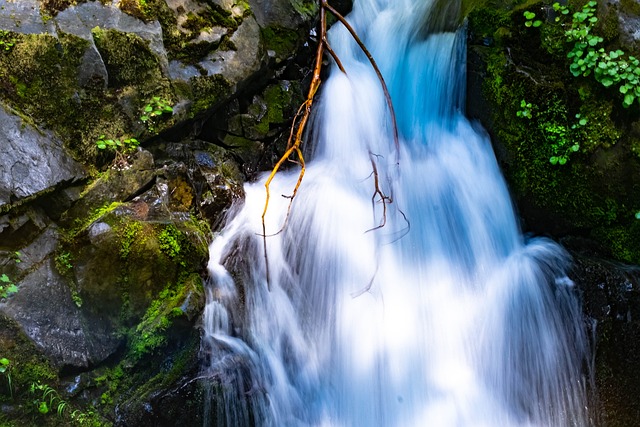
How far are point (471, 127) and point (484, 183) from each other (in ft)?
2.18

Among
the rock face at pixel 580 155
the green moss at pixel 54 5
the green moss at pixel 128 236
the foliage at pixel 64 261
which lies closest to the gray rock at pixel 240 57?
the green moss at pixel 54 5

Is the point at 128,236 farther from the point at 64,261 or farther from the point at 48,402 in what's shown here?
the point at 48,402

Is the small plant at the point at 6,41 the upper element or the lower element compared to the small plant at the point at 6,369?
upper

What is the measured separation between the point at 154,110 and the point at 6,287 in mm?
1761

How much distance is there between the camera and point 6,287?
3.02 meters

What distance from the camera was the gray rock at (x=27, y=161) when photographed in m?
3.16

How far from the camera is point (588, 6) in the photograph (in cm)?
419

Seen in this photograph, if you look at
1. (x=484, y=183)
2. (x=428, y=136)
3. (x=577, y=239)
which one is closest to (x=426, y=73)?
(x=428, y=136)

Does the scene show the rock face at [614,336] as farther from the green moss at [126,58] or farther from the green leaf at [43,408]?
the green moss at [126,58]

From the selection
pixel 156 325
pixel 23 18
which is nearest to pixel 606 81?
pixel 156 325

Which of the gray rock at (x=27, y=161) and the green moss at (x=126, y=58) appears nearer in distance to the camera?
the gray rock at (x=27, y=161)

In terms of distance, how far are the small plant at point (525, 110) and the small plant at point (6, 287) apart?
14.1 feet

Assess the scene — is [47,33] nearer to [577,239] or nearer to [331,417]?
[331,417]

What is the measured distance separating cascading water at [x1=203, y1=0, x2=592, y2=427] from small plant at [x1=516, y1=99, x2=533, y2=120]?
0.53 m
